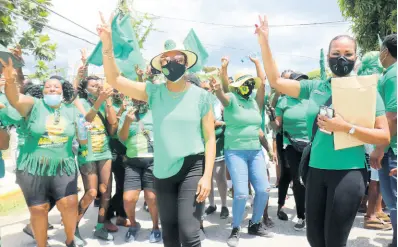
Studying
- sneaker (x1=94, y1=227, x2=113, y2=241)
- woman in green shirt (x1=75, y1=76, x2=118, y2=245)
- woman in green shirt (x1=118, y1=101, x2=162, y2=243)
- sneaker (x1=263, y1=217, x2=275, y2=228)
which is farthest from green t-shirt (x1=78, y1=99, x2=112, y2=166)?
sneaker (x1=263, y1=217, x2=275, y2=228)

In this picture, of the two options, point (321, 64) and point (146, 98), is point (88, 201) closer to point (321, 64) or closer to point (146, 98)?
point (146, 98)

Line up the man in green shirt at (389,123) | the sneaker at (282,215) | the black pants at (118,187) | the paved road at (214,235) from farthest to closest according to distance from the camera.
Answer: the sneaker at (282,215), the black pants at (118,187), the paved road at (214,235), the man in green shirt at (389,123)

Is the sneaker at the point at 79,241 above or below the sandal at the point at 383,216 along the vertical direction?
below

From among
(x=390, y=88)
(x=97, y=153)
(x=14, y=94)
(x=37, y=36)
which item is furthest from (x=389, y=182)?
(x=37, y=36)

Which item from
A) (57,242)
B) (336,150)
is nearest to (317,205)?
(336,150)

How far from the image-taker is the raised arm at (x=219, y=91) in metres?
4.56

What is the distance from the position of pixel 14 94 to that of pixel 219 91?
234cm

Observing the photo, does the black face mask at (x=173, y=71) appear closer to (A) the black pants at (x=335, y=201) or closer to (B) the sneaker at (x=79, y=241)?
(A) the black pants at (x=335, y=201)

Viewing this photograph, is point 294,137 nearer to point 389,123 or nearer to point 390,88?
point 389,123

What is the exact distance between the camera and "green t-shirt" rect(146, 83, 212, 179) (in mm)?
2943

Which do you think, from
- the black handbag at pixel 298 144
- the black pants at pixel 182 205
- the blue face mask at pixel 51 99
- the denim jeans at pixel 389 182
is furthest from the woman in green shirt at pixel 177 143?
the black handbag at pixel 298 144

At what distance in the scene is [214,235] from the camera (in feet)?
16.6

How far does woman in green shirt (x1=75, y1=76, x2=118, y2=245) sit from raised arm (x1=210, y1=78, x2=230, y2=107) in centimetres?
135

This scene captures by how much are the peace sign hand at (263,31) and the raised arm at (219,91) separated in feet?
5.86
